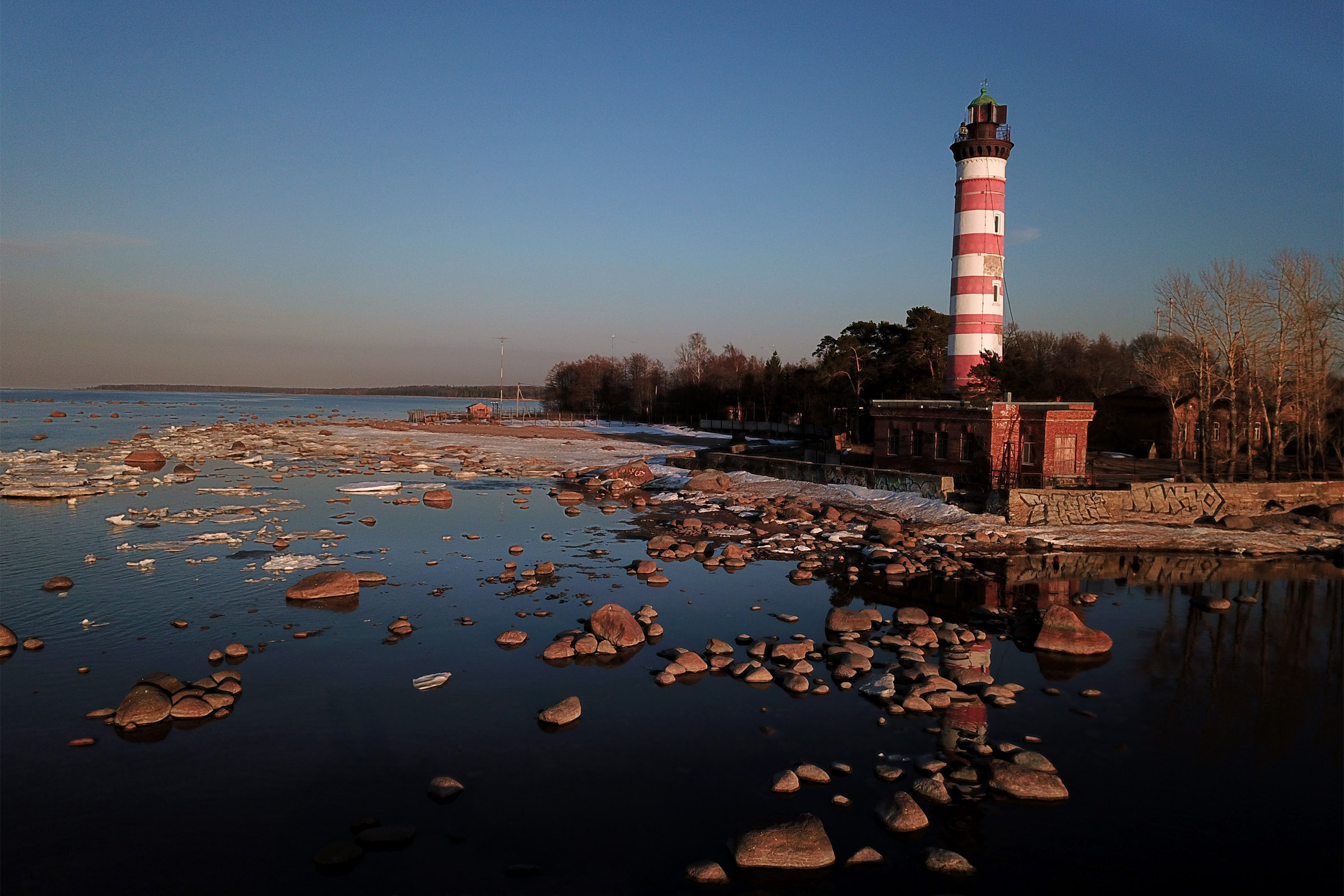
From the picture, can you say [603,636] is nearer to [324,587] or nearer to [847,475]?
[324,587]

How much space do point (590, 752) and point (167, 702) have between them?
691cm

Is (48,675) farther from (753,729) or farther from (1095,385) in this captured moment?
(1095,385)

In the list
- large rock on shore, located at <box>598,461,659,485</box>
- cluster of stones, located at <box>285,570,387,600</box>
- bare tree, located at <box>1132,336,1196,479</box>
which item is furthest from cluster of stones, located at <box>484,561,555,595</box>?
bare tree, located at <box>1132,336,1196,479</box>

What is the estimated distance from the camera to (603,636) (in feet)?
55.7

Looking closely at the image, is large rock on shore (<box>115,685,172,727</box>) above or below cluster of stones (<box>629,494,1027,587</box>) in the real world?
below

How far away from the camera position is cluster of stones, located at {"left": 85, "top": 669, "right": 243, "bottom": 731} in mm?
12797

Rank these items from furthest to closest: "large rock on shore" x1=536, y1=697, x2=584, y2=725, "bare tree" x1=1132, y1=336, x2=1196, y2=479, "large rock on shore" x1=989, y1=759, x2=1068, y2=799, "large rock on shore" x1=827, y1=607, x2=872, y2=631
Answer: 1. "bare tree" x1=1132, y1=336, x2=1196, y2=479
2. "large rock on shore" x1=827, y1=607, x2=872, y2=631
3. "large rock on shore" x1=536, y1=697, x2=584, y2=725
4. "large rock on shore" x1=989, y1=759, x2=1068, y2=799

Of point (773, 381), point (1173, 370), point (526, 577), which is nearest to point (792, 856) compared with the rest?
point (526, 577)

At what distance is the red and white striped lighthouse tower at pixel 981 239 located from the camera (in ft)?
131

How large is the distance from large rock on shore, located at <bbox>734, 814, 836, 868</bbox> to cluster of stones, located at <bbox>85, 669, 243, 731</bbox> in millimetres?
8911

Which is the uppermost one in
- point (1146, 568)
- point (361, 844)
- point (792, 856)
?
point (1146, 568)

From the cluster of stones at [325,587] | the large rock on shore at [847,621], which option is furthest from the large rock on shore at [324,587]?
the large rock on shore at [847,621]

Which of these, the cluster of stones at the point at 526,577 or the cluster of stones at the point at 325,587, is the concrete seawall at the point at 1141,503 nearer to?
the cluster of stones at the point at 526,577

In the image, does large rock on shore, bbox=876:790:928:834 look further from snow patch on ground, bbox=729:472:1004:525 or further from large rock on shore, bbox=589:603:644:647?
snow patch on ground, bbox=729:472:1004:525
